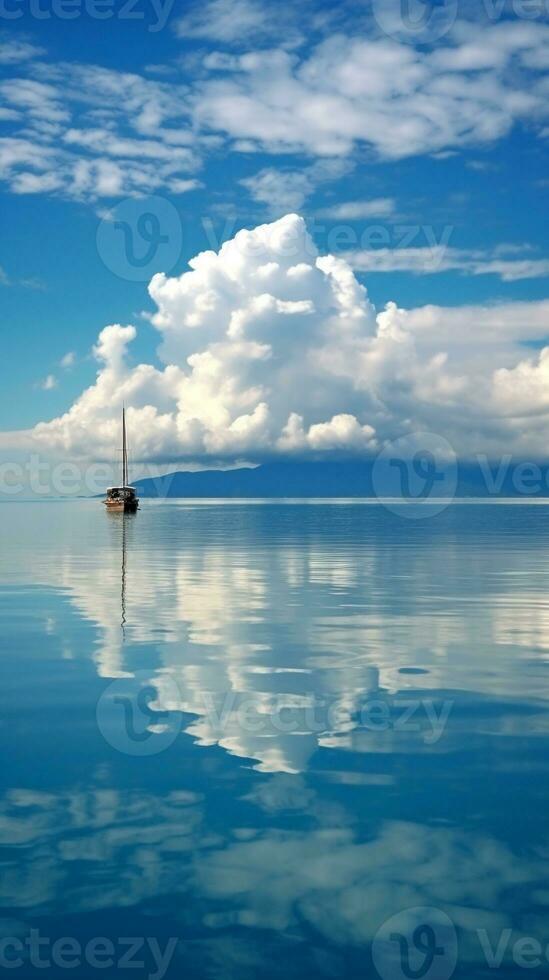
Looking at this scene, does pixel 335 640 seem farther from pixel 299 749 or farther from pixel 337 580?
pixel 337 580

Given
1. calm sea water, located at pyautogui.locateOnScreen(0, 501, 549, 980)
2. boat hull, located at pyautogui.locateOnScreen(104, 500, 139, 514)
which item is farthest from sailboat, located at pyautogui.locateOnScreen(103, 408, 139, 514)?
calm sea water, located at pyautogui.locateOnScreen(0, 501, 549, 980)

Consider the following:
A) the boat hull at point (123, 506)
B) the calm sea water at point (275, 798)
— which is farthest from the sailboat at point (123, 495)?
the calm sea water at point (275, 798)

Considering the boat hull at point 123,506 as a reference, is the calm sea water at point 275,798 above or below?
below

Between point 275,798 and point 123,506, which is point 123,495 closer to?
point 123,506

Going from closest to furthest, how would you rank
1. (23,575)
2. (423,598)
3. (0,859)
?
(0,859)
(423,598)
(23,575)

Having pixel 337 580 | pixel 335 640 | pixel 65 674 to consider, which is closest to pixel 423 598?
pixel 337 580

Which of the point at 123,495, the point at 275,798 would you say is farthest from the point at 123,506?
the point at 275,798

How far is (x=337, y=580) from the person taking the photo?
44219mm

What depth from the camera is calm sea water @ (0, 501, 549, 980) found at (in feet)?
30.2

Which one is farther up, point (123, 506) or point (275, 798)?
point (123, 506)

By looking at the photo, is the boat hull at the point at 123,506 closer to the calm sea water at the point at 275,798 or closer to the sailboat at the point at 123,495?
the sailboat at the point at 123,495

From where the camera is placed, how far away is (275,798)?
13039 mm

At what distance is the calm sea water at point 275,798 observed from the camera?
9195mm

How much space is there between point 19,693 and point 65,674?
211 centimetres
